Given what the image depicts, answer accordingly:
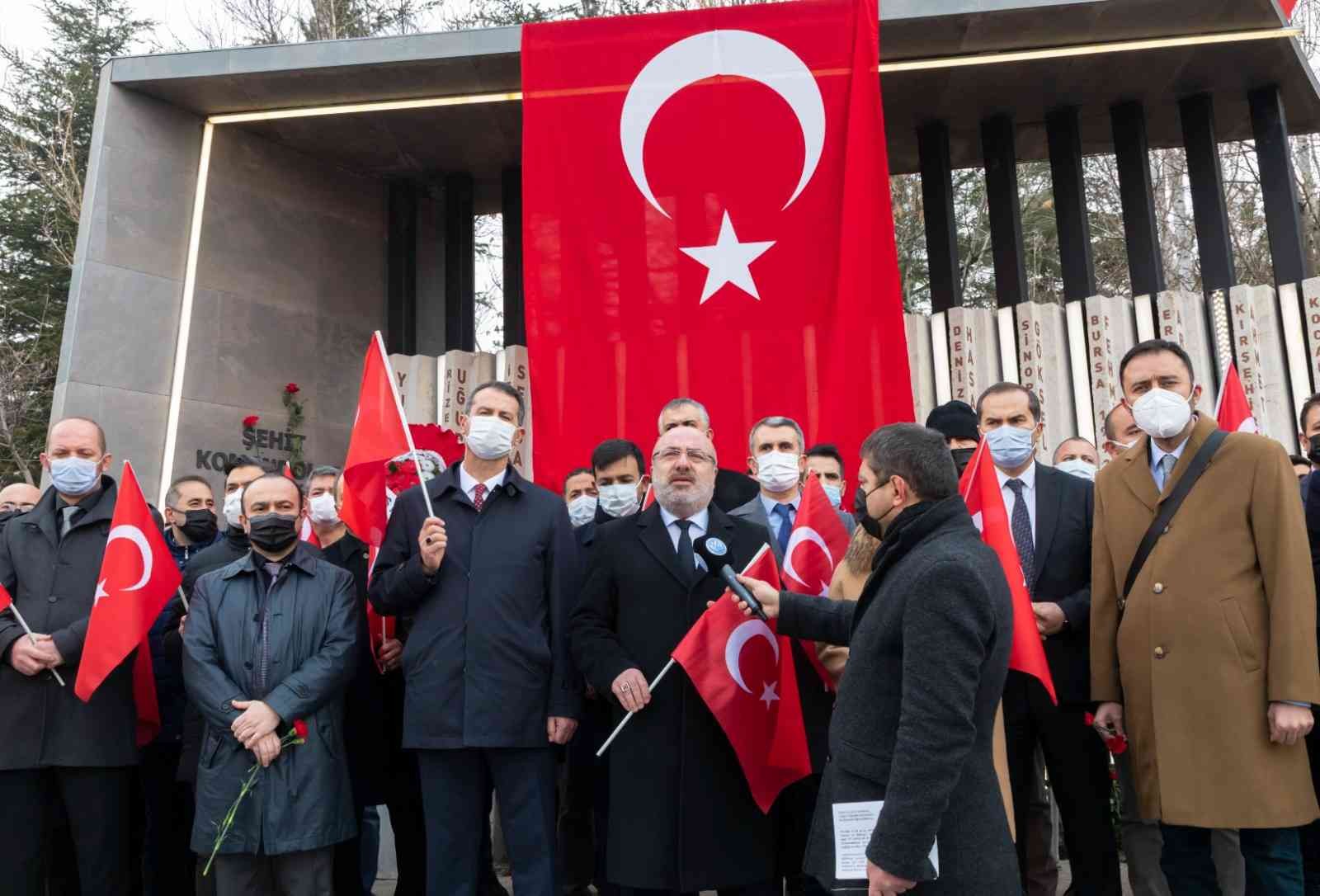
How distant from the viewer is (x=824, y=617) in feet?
10.5

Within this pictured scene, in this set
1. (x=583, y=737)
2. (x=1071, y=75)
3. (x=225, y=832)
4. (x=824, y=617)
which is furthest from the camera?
(x=1071, y=75)

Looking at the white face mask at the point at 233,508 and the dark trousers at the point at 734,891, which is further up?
the white face mask at the point at 233,508

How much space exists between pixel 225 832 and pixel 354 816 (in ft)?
1.52

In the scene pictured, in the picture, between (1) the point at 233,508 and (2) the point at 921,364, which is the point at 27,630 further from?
(2) the point at 921,364

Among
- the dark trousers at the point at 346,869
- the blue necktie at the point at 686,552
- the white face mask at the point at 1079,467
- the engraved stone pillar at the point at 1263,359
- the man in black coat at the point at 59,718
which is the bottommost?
the dark trousers at the point at 346,869

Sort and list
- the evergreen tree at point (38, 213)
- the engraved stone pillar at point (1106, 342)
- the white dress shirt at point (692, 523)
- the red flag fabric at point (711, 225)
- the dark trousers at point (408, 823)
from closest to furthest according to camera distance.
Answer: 1. the white dress shirt at point (692, 523)
2. the dark trousers at point (408, 823)
3. the red flag fabric at point (711, 225)
4. the engraved stone pillar at point (1106, 342)
5. the evergreen tree at point (38, 213)

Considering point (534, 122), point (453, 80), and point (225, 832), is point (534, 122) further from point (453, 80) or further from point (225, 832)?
point (225, 832)

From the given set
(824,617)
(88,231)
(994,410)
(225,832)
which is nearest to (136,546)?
(225,832)

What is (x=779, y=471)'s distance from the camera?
14.6ft

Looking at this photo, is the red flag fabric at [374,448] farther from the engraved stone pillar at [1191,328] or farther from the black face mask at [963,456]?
the engraved stone pillar at [1191,328]

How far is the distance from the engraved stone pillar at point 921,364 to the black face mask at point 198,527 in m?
5.23

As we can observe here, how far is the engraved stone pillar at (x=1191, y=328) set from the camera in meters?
8.13

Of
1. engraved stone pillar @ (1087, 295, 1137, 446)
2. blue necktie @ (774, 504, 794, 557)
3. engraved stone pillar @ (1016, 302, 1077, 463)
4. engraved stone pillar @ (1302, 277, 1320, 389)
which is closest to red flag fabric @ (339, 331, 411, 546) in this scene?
blue necktie @ (774, 504, 794, 557)

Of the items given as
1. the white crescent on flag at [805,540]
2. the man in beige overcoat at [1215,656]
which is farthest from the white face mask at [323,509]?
the man in beige overcoat at [1215,656]
